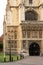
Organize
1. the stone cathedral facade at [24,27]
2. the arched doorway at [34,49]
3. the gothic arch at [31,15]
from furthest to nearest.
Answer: the gothic arch at [31,15] < the arched doorway at [34,49] < the stone cathedral facade at [24,27]

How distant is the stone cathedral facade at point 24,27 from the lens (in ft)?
193

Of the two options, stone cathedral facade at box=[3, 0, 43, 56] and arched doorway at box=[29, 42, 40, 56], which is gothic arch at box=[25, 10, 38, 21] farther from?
arched doorway at box=[29, 42, 40, 56]

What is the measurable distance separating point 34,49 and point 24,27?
5.23m

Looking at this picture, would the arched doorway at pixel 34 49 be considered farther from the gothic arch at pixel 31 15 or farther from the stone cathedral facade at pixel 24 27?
the gothic arch at pixel 31 15

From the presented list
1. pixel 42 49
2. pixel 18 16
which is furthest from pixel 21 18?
pixel 42 49

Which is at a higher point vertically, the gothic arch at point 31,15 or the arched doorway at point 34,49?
the gothic arch at point 31,15

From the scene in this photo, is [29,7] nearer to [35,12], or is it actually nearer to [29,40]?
[35,12]

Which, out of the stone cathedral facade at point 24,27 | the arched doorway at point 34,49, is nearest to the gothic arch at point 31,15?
the stone cathedral facade at point 24,27

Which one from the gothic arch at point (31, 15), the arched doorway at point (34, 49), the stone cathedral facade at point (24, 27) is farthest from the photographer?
A: the gothic arch at point (31, 15)

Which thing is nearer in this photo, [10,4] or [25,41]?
[25,41]

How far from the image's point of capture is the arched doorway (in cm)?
6000

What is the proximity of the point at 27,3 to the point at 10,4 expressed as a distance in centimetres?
355

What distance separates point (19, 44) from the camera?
59.6 m

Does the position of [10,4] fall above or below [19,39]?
above
